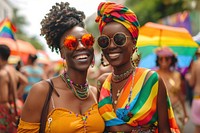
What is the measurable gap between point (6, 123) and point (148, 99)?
351 cm

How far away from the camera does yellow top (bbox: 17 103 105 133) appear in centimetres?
416

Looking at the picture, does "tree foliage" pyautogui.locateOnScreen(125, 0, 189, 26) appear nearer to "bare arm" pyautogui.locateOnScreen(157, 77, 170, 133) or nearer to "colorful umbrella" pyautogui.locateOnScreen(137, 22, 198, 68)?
"colorful umbrella" pyautogui.locateOnScreen(137, 22, 198, 68)

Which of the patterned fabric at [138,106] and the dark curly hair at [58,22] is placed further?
the dark curly hair at [58,22]

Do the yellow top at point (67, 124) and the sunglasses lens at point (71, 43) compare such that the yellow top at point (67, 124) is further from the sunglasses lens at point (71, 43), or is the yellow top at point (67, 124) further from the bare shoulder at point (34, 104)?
the sunglasses lens at point (71, 43)

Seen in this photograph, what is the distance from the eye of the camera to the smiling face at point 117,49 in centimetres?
419

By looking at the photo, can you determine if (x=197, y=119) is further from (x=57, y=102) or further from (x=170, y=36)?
(x=57, y=102)

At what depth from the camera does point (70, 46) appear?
4344mm

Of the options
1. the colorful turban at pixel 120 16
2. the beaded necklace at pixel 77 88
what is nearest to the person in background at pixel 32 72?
the beaded necklace at pixel 77 88

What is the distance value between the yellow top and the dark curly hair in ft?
2.31

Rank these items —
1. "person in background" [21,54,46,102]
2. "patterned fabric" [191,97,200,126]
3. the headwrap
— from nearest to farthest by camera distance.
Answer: "patterned fabric" [191,97,200,126], the headwrap, "person in background" [21,54,46,102]

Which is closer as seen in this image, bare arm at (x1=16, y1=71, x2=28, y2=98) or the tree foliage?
bare arm at (x1=16, y1=71, x2=28, y2=98)

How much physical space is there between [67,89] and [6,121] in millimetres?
2902

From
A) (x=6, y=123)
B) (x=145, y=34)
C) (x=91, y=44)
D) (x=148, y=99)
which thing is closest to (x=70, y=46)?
(x=91, y=44)

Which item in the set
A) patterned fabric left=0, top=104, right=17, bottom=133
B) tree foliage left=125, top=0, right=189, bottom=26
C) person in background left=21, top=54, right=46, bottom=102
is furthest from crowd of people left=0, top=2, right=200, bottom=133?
tree foliage left=125, top=0, right=189, bottom=26
